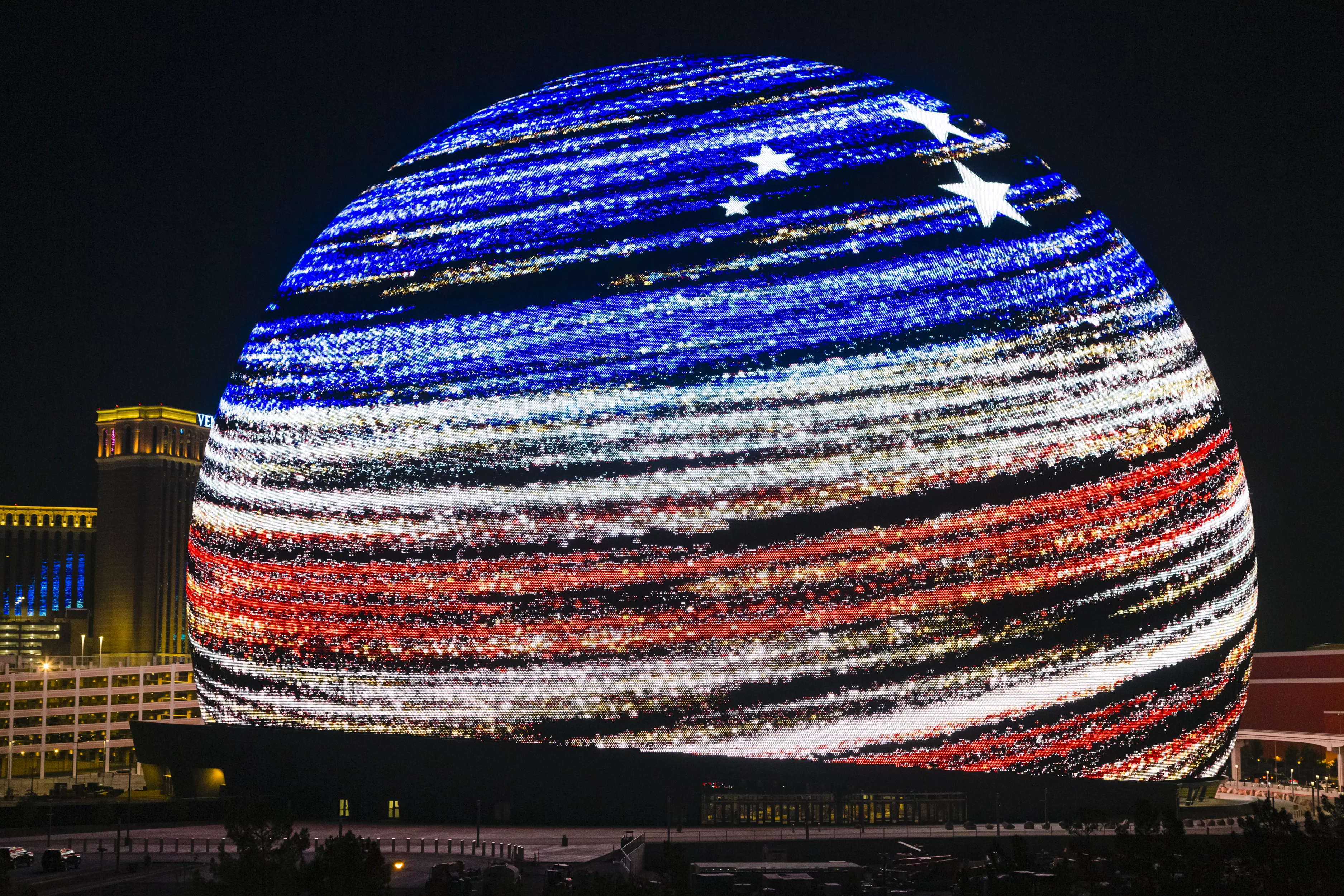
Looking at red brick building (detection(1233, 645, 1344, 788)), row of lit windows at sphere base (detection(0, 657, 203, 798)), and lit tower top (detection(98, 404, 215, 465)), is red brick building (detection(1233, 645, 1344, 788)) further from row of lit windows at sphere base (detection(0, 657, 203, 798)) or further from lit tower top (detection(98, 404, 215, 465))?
lit tower top (detection(98, 404, 215, 465))

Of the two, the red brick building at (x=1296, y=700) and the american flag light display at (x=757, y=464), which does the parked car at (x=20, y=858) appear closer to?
the american flag light display at (x=757, y=464)

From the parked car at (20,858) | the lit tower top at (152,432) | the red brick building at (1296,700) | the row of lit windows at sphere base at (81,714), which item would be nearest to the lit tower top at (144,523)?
the lit tower top at (152,432)

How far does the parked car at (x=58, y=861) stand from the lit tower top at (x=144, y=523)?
72613 mm

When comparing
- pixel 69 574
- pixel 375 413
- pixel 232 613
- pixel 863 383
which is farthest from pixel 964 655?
pixel 69 574

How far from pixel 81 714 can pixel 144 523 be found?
49762mm

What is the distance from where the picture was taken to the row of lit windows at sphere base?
4888cm

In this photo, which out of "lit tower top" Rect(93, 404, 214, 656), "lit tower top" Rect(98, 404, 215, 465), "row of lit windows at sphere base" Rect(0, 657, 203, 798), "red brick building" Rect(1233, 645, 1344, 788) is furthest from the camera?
"lit tower top" Rect(98, 404, 215, 465)

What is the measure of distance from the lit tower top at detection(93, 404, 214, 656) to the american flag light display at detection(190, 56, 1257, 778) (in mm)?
73599

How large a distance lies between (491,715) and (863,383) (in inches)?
305

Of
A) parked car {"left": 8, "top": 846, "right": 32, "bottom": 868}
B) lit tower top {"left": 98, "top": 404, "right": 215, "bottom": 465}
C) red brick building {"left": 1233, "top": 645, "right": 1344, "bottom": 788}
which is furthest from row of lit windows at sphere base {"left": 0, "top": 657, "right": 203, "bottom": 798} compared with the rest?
lit tower top {"left": 98, "top": 404, "right": 215, "bottom": 465}

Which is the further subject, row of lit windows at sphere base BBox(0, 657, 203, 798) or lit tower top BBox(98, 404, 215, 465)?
lit tower top BBox(98, 404, 215, 465)

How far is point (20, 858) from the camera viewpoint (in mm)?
23984

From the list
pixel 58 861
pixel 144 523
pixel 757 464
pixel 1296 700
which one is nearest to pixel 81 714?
pixel 58 861

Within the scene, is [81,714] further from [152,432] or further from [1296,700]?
[152,432]
